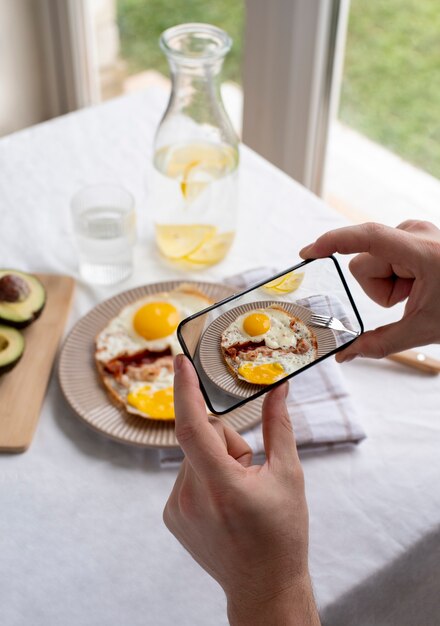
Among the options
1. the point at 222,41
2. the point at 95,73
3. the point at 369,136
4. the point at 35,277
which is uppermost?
the point at 222,41

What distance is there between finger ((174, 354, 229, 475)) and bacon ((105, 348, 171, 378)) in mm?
304

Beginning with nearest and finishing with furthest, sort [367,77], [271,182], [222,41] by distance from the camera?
[222,41] < [271,182] < [367,77]

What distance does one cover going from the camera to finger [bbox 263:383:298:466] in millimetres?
914

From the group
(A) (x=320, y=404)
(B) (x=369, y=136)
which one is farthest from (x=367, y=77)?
(A) (x=320, y=404)

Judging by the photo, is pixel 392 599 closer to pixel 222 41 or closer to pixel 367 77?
pixel 222 41

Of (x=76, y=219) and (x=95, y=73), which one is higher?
(x=76, y=219)

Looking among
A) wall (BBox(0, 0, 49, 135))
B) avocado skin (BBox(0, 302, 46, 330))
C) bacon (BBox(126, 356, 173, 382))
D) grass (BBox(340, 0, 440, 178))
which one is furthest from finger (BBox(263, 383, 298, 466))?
wall (BBox(0, 0, 49, 135))

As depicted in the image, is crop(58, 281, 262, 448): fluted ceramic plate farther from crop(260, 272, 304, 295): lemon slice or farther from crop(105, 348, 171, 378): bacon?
crop(260, 272, 304, 295): lemon slice

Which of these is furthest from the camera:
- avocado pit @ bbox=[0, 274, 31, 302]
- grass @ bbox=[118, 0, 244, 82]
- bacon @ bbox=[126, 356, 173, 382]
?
grass @ bbox=[118, 0, 244, 82]

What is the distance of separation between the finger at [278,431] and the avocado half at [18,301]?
51 cm

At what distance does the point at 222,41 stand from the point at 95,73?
199cm

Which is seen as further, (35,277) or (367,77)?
(367,77)

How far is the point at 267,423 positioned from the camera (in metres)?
0.95

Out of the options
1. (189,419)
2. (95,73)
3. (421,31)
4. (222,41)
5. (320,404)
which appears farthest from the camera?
(95,73)
